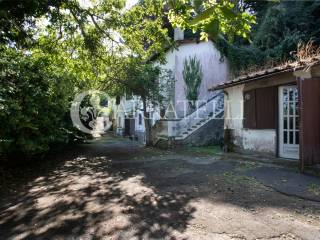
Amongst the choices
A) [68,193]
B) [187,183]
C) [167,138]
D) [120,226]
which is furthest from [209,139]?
[120,226]

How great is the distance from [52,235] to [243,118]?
9344mm

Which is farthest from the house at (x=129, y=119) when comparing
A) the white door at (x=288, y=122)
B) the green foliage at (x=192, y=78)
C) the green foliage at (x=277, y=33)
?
the white door at (x=288, y=122)

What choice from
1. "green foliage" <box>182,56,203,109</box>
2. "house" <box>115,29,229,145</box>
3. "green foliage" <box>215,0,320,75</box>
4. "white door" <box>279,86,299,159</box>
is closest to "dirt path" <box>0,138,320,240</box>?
"white door" <box>279,86,299,159</box>

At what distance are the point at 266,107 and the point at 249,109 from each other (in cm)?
96

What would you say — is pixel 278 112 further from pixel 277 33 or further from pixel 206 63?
pixel 277 33

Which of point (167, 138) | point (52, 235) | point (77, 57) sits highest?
point (77, 57)

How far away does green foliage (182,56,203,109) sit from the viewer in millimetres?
18234

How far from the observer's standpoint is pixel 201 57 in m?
18.7

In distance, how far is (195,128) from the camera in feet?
54.2

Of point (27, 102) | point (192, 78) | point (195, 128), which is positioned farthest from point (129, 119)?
point (27, 102)

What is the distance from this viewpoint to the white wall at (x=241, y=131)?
11188 mm

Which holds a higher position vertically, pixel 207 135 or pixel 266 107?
pixel 266 107

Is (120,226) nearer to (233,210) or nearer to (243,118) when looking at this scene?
(233,210)

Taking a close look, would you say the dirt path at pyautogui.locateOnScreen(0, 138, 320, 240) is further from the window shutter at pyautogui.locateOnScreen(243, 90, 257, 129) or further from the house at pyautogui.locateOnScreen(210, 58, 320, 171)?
the window shutter at pyautogui.locateOnScreen(243, 90, 257, 129)
